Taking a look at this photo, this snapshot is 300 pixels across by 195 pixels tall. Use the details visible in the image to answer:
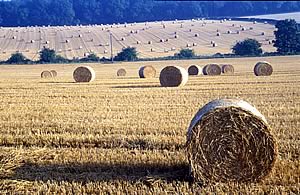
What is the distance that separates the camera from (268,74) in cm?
3102

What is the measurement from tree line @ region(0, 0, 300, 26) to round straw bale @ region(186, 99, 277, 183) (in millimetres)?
97719

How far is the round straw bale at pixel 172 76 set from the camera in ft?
79.2

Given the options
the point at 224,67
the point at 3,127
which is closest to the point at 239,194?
the point at 3,127

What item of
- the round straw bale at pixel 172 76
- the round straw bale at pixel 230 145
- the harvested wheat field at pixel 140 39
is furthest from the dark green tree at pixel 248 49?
the round straw bale at pixel 230 145

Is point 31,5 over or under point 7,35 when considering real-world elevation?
over

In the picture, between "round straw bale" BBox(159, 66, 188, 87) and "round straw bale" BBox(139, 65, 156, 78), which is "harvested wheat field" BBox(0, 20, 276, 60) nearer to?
"round straw bale" BBox(139, 65, 156, 78)

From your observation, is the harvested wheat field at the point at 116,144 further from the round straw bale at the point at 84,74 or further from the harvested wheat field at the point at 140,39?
the harvested wheat field at the point at 140,39

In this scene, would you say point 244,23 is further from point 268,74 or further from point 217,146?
point 217,146

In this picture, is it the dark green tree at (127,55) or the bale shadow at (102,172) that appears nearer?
the bale shadow at (102,172)

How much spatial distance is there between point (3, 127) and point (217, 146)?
21.7 ft

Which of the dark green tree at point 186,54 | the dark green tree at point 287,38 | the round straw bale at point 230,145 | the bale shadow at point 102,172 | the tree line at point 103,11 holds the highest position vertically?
the tree line at point 103,11

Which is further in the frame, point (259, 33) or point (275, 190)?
point (259, 33)

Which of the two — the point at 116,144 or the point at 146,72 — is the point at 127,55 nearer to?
the point at 146,72

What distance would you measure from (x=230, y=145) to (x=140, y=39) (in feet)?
211
